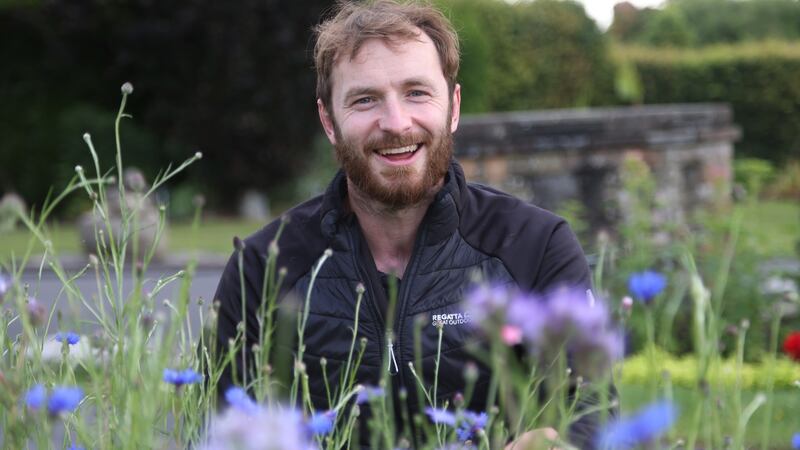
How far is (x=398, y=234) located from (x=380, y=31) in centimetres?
42

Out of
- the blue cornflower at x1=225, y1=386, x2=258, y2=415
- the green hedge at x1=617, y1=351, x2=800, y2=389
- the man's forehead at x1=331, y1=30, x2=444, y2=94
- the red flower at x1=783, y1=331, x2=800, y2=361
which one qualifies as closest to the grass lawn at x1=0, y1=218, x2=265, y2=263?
the green hedge at x1=617, y1=351, x2=800, y2=389

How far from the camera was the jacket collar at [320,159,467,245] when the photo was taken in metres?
2.30

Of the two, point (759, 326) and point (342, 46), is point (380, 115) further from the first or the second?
point (759, 326)

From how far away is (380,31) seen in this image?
223 cm

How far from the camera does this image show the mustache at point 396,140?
2.22m

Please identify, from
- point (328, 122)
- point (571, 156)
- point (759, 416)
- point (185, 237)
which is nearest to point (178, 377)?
point (328, 122)

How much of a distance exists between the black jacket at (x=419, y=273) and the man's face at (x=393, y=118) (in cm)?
9

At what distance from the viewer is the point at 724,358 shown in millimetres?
5461

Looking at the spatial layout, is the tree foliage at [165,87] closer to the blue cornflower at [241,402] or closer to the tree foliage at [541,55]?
the tree foliage at [541,55]

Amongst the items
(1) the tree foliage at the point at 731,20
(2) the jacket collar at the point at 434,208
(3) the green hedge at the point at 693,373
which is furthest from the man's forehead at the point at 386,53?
(1) the tree foliage at the point at 731,20

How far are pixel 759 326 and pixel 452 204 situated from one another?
3.48 m

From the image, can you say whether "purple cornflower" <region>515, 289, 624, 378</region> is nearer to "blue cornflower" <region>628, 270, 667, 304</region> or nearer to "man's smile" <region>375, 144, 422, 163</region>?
"blue cornflower" <region>628, 270, 667, 304</region>

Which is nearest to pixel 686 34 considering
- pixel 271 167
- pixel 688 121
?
pixel 271 167

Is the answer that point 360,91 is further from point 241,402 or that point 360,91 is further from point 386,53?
point 241,402
